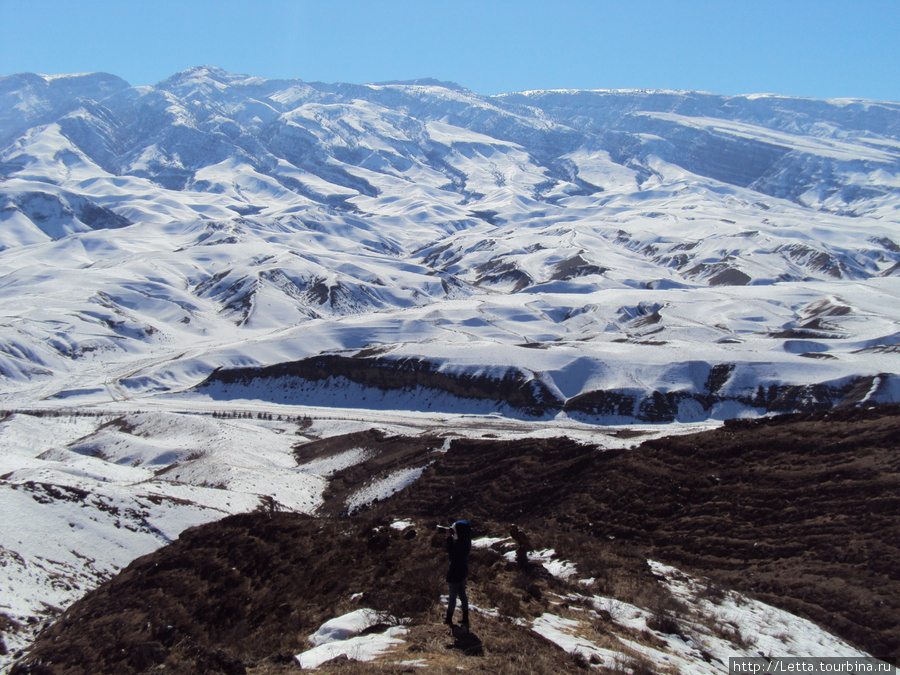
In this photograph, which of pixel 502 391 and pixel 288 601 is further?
pixel 502 391

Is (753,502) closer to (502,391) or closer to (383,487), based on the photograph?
(383,487)

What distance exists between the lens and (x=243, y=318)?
140 m

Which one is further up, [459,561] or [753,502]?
[459,561]

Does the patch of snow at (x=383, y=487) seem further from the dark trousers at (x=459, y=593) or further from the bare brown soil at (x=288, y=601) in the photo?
the dark trousers at (x=459, y=593)

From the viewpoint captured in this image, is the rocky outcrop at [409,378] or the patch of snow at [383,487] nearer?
the patch of snow at [383,487]

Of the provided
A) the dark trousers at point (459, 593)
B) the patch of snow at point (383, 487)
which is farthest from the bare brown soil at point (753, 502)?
the dark trousers at point (459, 593)

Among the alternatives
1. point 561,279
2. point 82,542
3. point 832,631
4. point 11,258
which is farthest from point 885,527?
point 11,258

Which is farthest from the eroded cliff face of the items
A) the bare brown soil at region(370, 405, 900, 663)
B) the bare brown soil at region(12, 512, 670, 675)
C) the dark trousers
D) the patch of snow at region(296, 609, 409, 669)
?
the dark trousers

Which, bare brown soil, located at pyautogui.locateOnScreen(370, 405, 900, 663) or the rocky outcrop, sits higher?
bare brown soil, located at pyautogui.locateOnScreen(370, 405, 900, 663)

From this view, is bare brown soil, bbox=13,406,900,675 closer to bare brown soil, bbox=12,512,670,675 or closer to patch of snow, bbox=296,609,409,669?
bare brown soil, bbox=12,512,670,675

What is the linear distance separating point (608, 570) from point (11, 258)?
22317cm

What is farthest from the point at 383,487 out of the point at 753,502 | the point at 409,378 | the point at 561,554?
the point at 409,378

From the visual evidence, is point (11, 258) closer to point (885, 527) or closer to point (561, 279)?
point (561, 279)

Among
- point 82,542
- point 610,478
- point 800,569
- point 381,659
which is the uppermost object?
point 381,659
